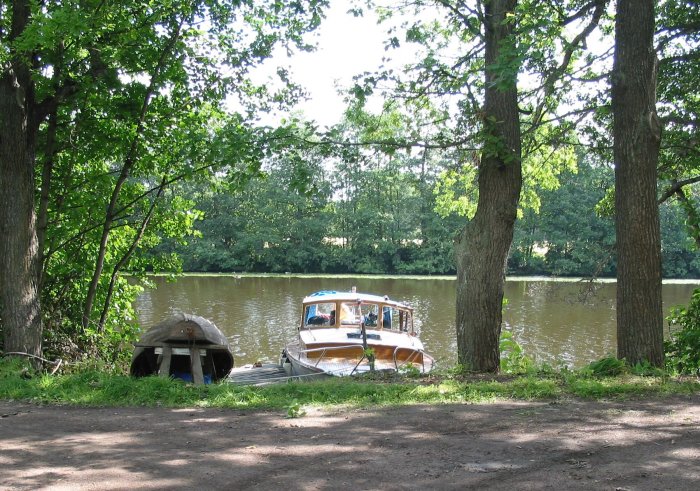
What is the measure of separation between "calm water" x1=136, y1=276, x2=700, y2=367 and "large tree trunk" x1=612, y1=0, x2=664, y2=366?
2305 mm

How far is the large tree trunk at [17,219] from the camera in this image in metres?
9.38

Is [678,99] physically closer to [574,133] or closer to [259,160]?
[574,133]

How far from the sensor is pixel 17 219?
9.45m

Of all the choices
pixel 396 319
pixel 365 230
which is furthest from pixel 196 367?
pixel 365 230

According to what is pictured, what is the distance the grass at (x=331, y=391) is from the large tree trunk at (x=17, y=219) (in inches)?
49.1

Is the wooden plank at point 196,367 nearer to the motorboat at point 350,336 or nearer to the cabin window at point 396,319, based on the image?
the motorboat at point 350,336

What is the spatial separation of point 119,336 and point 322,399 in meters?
7.09

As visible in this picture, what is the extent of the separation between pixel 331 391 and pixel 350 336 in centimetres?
720

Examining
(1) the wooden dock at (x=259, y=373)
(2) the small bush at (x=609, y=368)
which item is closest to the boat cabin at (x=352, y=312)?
(1) the wooden dock at (x=259, y=373)

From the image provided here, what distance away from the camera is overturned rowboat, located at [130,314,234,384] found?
9.80 metres

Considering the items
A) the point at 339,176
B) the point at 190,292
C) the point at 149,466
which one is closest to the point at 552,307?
the point at 190,292

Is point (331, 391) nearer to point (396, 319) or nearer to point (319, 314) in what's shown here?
point (319, 314)

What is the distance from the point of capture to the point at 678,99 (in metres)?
12.3

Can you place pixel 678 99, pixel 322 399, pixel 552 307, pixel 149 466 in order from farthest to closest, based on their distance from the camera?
1. pixel 552 307
2. pixel 678 99
3. pixel 322 399
4. pixel 149 466
